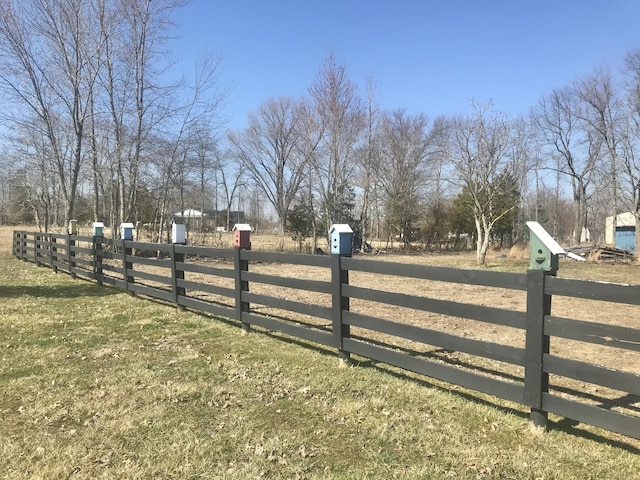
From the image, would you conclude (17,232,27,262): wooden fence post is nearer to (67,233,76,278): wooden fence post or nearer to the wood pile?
(67,233,76,278): wooden fence post

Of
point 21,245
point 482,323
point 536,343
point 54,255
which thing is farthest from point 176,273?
point 21,245

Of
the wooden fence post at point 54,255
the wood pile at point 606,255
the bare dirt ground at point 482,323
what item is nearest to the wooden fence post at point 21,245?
the wooden fence post at point 54,255

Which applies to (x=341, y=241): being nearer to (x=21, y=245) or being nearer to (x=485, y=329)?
(x=485, y=329)

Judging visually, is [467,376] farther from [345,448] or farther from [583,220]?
[583,220]

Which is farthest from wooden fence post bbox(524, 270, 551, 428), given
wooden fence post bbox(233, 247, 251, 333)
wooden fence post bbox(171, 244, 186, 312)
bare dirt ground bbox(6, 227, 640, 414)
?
wooden fence post bbox(171, 244, 186, 312)

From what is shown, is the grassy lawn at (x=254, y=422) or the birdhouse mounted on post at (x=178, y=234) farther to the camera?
the birdhouse mounted on post at (x=178, y=234)

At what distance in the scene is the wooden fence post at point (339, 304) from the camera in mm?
4438

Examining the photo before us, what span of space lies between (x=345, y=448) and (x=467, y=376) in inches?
45.0

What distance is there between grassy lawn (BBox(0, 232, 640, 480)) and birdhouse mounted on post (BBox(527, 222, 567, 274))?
1146 mm

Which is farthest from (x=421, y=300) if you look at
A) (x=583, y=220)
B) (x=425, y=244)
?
(x=583, y=220)

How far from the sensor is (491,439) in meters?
3.02

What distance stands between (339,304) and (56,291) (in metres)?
7.36

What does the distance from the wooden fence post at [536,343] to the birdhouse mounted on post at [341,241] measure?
186 cm

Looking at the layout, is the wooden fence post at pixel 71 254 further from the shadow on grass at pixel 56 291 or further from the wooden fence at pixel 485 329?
the wooden fence at pixel 485 329
